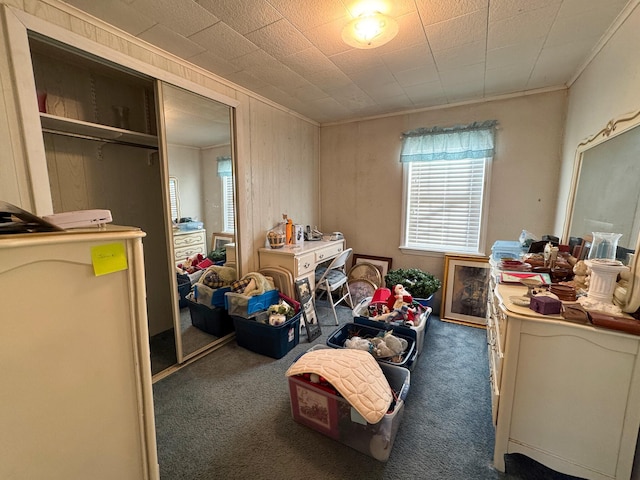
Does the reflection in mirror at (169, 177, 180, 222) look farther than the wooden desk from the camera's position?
No

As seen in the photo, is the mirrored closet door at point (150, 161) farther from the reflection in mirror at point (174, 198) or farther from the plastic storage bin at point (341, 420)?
the plastic storage bin at point (341, 420)

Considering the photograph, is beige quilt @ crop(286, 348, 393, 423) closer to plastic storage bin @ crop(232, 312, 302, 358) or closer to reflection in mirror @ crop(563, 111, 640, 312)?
plastic storage bin @ crop(232, 312, 302, 358)

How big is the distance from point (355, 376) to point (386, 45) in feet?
6.58

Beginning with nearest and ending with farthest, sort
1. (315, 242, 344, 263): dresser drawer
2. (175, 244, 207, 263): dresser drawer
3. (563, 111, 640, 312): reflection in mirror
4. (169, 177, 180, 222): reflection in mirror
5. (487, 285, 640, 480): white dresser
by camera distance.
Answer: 1. (487, 285, 640, 480): white dresser
2. (563, 111, 640, 312): reflection in mirror
3. (169, 177, 180, 222): reflection in mirror
4. (175, 244, 207, 263): dresser drawer
5. (315, 242, 344, 263): dresser drawer

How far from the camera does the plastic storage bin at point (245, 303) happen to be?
2264 millimetres

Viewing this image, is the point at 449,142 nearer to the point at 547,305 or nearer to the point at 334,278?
the point at 334,278

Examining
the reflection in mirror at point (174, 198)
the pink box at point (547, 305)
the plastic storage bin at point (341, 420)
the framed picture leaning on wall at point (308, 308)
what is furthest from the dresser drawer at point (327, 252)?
the pink box at point (547, 305)

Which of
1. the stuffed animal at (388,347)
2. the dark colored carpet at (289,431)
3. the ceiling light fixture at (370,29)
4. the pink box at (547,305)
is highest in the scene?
the ceiling light fixture at (370,29)

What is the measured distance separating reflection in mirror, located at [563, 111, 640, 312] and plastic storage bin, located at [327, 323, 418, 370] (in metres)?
1.10

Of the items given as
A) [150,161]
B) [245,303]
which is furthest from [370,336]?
[150,161]

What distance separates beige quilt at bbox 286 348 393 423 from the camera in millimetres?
1274

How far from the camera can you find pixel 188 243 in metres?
2.18

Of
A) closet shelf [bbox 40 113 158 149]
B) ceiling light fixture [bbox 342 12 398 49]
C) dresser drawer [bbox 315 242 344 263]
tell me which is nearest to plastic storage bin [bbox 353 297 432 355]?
dresser drawer [bbox 315 242 344 263]

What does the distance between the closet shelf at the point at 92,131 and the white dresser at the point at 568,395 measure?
8.18 ft
